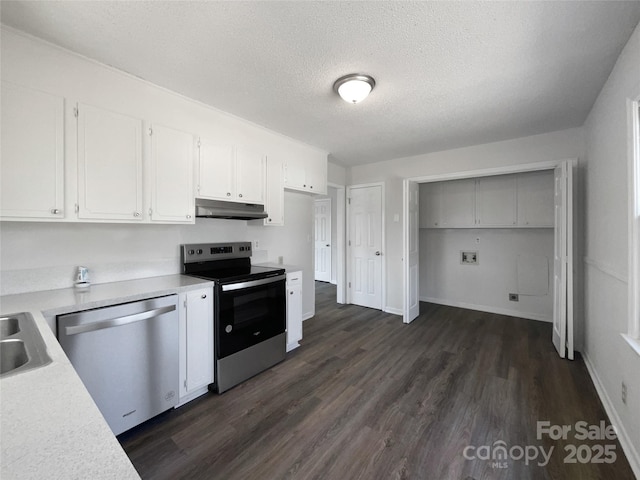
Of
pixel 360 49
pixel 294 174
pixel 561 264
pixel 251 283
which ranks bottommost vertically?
pixel 251 283

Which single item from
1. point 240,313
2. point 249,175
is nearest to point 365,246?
Answer: point 249,175

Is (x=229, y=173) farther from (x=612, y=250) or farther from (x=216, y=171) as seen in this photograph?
(x=612, y=250)

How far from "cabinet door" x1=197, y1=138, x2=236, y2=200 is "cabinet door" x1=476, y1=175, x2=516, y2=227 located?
370 cm

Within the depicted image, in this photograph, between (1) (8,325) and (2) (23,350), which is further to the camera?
(1) (8,325)

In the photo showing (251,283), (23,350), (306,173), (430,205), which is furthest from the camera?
(430,205)

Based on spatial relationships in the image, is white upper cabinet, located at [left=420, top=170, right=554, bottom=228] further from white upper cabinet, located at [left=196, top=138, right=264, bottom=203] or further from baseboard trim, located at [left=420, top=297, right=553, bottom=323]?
white upper cabinet, located at [left=196, top=138, right=264, bottom=203]

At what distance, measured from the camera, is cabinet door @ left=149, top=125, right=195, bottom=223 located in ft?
7.13

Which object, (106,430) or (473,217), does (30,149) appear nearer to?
(106,430)

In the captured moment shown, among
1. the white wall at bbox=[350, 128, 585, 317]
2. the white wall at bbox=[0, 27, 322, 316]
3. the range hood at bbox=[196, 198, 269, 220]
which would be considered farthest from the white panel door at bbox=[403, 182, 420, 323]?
the white wall at bbox=[0, 27, 322, 316]

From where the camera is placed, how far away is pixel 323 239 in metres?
6.79

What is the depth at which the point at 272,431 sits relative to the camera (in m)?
1.82

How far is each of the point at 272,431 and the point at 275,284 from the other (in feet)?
3.86

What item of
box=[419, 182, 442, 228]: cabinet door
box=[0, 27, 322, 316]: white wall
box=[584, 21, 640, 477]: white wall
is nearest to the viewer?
box=[584, 21, 640, 477]: white wall

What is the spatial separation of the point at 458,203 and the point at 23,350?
4.96 m
